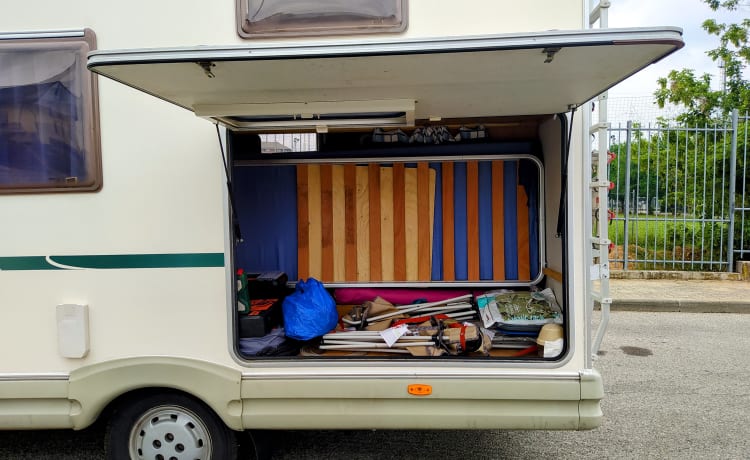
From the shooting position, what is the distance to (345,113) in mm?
3004

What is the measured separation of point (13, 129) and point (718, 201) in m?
9.82

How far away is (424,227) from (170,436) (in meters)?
2.15

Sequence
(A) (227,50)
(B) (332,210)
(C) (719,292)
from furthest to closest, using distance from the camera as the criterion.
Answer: (C) (719,292) → (B) (332,210) → (A) (227,50)

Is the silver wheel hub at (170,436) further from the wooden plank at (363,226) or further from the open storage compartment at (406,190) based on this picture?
the wooden plank at (363,226)

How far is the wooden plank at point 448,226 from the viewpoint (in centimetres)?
418

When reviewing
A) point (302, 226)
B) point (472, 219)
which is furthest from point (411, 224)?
point (302, 226)

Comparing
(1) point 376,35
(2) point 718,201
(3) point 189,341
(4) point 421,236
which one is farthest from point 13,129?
(2) point 718,201

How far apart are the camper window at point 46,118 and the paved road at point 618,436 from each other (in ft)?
5.94

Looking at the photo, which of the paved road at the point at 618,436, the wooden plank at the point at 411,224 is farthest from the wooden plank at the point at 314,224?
the paved road at the point at 618,436

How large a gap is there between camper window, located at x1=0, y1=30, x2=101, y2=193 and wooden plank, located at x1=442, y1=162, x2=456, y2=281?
2.29m

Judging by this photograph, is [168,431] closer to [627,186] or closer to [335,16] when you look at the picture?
[335,16]

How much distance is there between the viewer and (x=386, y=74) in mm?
2523

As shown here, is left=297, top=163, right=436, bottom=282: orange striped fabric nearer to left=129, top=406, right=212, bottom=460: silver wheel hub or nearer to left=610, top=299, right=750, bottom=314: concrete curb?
left=129, top=406, right=212, bottom=460: silver wheel hub

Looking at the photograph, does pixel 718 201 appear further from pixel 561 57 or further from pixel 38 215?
pixel 38 215
